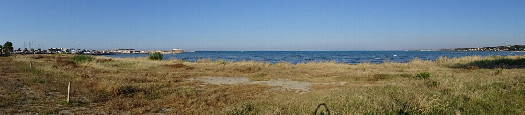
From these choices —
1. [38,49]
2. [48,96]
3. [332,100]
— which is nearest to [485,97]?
[332,100]

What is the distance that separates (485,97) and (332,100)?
4.53 m

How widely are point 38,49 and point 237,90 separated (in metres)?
146

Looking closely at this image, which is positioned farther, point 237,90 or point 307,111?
point 237,90

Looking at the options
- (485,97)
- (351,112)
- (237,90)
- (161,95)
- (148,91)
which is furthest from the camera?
(237,90)

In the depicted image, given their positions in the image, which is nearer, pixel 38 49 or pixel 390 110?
pixel 390 110

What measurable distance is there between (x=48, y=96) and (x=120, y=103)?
10.8ft

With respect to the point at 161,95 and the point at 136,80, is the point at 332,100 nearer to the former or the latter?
the point at 161,95

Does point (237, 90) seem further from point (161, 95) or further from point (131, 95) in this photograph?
point (131, 95)

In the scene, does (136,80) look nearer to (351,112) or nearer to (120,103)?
(120,103)

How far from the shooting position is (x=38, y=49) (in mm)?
129125

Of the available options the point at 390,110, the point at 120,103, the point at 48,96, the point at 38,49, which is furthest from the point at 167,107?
the point at 38,49

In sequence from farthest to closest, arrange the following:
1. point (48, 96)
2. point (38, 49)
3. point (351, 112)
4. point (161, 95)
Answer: point (38, 49) < point (161, 95) < point (48, 96) < point (351, 112)

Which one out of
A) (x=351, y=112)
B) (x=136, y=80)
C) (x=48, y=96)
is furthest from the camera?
(x=136, y=80)

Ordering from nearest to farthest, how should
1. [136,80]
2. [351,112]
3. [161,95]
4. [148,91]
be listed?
[351,112] < [161,95] < [148,91] < [136,80]
